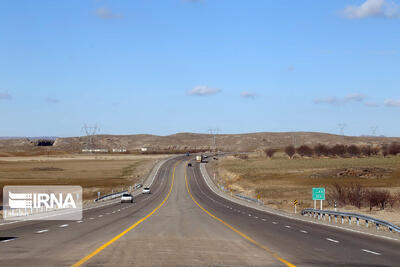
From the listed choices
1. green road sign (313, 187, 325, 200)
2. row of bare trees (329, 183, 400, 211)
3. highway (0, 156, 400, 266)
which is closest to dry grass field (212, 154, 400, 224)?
row of bare trees (329, 183, 400, 211)

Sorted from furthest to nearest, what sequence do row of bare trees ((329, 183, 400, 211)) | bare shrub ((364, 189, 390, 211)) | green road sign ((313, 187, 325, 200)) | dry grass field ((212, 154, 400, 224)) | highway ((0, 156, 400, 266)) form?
1. dry grass field ((212, 154, 400, 224))
2. row of bare trees ((329, 183, 400, 211))
3. bare shrub ((364, 189, 390, 211))
4. green road sign ((313, 187, 325, 200))
5. highway ((0, 156, 400, 266))

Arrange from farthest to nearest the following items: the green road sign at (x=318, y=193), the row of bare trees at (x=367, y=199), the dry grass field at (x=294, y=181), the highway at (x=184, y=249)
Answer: the dry grass field at (x=294, y=181)
the row of bare trees at (x=367, y=199)
the green road sign at (x=318, y=193)
the highway at (x=184, y=249)

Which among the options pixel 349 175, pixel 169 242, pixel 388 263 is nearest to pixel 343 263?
pixel 388 263

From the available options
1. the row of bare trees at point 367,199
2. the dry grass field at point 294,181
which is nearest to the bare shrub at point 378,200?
the row of bare trees at point 367,199

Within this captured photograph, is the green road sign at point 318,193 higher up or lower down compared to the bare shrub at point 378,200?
higher up

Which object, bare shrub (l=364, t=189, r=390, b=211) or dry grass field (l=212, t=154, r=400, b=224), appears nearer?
bare shrub (l=364, t=189, r=390, b=211)

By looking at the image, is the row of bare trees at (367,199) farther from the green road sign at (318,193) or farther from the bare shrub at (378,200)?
the green road sign at (318,193)

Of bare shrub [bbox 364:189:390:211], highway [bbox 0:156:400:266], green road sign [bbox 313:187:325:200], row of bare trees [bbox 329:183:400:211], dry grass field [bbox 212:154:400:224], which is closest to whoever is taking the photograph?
highway [bbox 0:156:400:266]

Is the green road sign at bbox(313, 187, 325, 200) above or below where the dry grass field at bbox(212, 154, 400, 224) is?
above

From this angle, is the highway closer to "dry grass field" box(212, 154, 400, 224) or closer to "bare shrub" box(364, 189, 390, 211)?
"bare shrub" box(364, 189, 390, 211)

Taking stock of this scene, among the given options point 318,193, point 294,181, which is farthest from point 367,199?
point 294,181

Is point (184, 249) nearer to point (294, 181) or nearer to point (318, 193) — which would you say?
point (318, 193)

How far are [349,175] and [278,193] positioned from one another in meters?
31.3

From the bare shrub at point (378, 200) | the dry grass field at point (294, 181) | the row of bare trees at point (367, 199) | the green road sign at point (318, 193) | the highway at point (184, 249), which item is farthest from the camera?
the dry grass field at point (294, 181)
